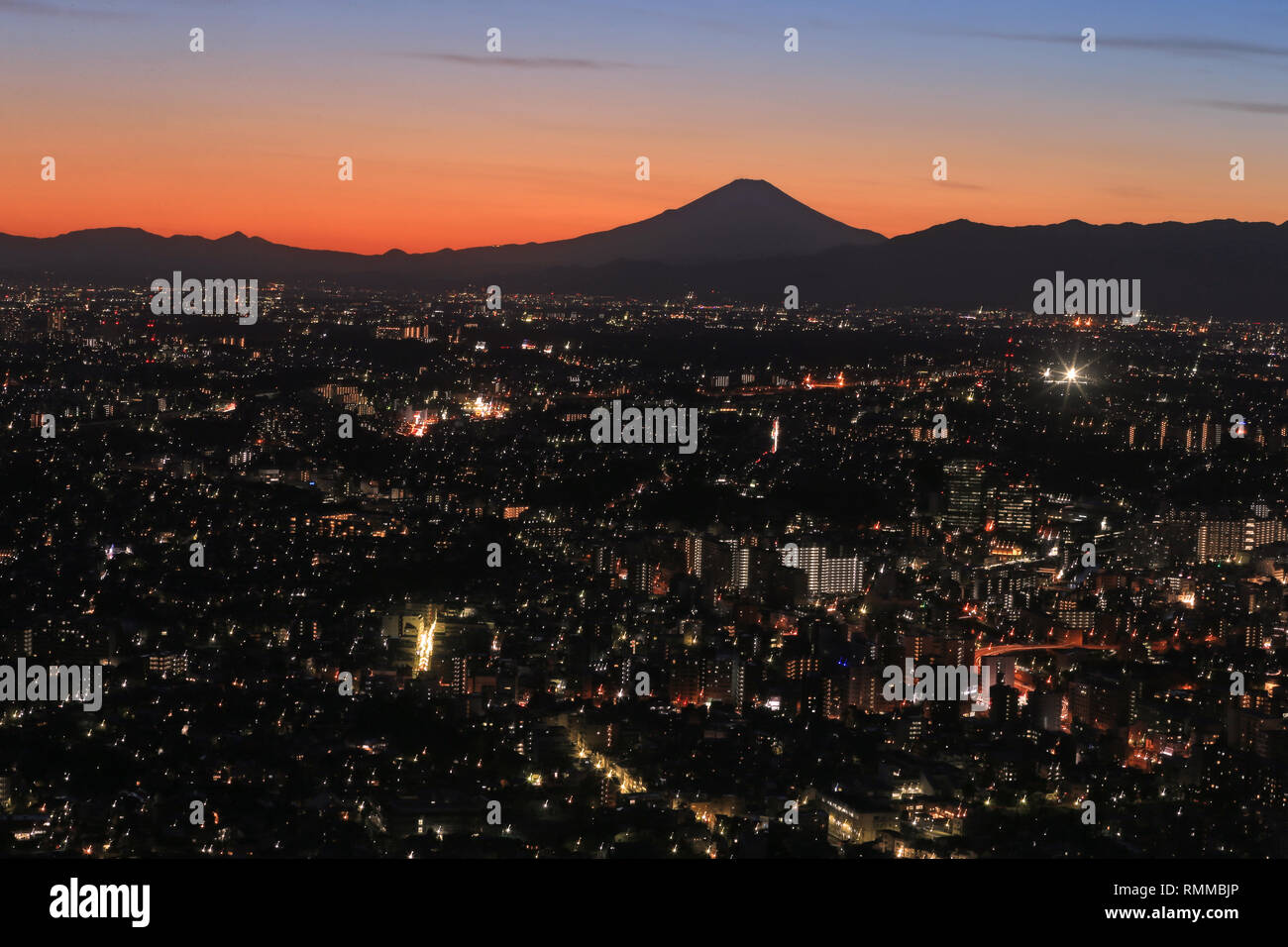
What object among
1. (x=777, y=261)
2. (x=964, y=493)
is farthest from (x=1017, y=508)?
(x=777, y=261)

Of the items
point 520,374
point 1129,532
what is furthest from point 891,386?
point 1129,532

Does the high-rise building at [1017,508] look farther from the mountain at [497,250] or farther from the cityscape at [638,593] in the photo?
the mountain at [497,250]

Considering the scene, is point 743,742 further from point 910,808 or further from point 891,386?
point 891,386

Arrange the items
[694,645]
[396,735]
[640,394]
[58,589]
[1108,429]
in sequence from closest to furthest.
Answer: [396,735]
[694,645]
[58,589]
[1108,429]
[640,394]

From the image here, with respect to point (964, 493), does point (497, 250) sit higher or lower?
higher

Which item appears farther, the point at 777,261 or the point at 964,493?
the point at 777,261

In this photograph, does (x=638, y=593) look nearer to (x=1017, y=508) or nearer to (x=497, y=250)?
(x=1017, y=508)

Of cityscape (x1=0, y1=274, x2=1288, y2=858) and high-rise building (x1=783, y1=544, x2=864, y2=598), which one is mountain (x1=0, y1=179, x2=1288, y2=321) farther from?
high-rise building (x1=783, y1=544, x2=864, y2=598)

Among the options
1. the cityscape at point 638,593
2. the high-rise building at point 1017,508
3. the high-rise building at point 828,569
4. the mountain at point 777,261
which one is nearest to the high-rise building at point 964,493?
the cityscape at point 638,593

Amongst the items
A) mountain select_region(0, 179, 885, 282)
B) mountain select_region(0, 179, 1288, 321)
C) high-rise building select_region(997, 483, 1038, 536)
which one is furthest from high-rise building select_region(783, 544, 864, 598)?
mountain select_region(0, 179, 885, 282)
